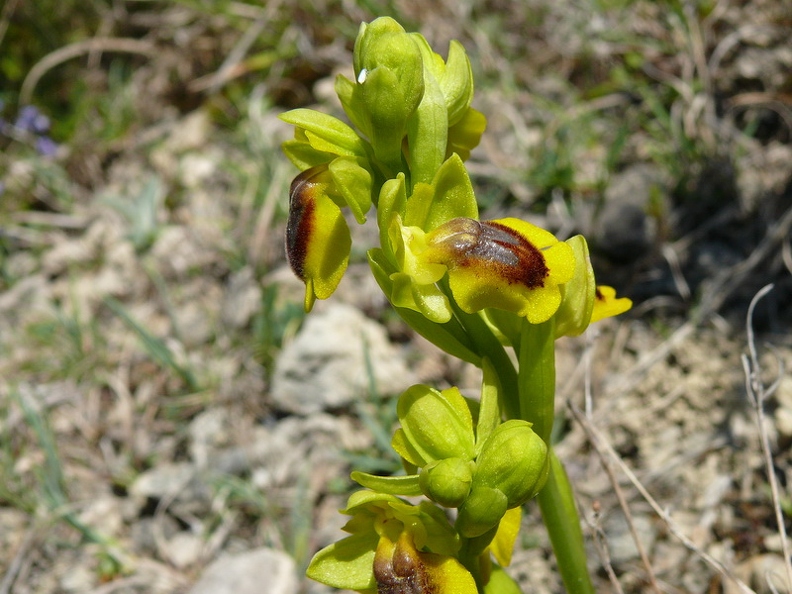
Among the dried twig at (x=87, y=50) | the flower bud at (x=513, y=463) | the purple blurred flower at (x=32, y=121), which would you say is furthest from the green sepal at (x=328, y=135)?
the dried twig at (x=87, y=50)

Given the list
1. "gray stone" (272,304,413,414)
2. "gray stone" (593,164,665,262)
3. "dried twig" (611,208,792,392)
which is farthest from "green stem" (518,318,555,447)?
"gray stone" (593,164,665,262)

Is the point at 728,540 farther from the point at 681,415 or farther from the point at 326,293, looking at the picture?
the point at 326,293

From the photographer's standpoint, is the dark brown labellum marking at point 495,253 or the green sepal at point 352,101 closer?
the dark brown labellum marking at point 495,253

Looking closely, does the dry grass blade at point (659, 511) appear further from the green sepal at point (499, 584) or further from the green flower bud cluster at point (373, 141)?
the green flower bud cluster at point (373, 141)

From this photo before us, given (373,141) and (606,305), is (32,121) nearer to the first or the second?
(373,141)

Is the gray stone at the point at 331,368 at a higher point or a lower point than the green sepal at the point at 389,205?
lower

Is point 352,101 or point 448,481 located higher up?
point 352,101

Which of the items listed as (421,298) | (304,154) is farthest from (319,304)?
(421,298)
